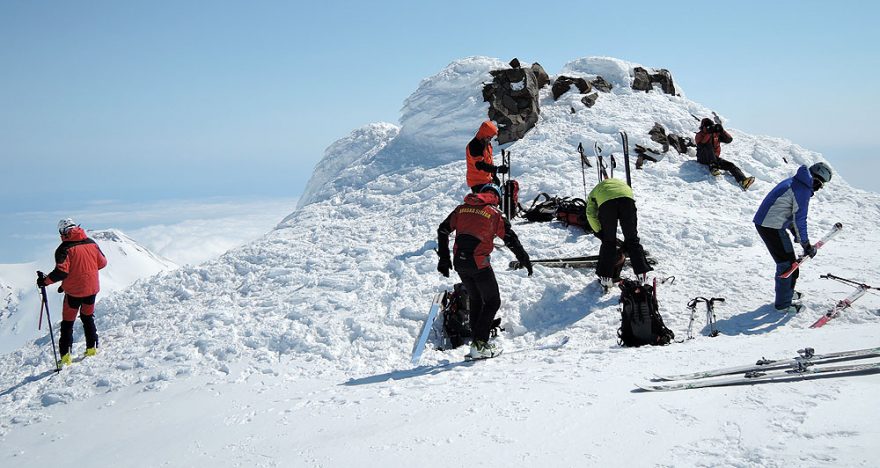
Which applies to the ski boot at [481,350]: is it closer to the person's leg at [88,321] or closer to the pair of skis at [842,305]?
the pair of skis at [842,305]

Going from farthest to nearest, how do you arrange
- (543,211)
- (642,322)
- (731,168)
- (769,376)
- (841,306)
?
(731,168)
(543,211)
(841,306)
(642,322)
(769,376)

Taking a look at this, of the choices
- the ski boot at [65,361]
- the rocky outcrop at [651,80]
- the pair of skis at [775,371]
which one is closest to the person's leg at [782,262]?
the pair of skis at [775,371]

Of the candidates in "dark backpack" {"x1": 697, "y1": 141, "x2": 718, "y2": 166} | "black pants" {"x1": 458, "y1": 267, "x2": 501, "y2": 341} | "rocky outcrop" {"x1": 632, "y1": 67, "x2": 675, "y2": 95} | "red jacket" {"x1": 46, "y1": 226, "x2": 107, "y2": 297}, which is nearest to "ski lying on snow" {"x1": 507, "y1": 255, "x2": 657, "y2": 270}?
"black pants" {"x1": 458, "y1": 267, "x2": 501, "y2": 341}

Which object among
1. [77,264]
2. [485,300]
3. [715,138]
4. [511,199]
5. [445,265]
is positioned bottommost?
[485,300]

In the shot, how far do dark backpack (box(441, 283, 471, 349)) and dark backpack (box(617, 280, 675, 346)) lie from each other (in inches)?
85.0

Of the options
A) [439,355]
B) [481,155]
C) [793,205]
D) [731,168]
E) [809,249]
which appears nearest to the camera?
[439,355]

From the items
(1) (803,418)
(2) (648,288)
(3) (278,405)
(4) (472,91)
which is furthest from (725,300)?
(4) (472,91)

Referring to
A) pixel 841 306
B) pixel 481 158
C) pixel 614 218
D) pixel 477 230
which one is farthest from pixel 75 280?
pixel 841 306

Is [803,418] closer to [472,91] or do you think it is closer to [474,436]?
[474,436]

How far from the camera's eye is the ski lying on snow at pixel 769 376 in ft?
15.1

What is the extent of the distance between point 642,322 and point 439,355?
2.67 m

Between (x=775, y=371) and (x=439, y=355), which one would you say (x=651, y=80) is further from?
(x=775, y=371)

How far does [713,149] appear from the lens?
15.3m

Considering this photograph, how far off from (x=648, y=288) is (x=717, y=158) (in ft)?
31.4
